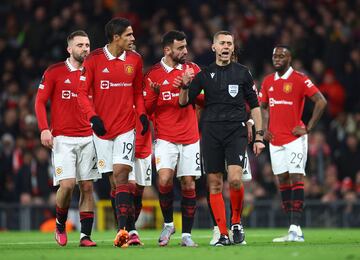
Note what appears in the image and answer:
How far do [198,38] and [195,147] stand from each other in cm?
1140

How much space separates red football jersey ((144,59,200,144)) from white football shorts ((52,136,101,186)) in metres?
0.88

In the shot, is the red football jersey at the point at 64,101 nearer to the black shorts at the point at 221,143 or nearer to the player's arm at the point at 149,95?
the player's arm at the point at 149,95

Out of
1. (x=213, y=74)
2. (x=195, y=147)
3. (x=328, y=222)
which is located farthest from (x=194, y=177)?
(x=328, y=222)

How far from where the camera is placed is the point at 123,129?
13.9 metres

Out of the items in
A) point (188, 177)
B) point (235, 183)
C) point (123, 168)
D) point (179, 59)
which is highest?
Answer: point (179, 59)

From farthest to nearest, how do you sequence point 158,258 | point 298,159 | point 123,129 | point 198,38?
point 198,38 → point 298,159 → point 123,129 → point 158,258

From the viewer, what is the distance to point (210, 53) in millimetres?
25141

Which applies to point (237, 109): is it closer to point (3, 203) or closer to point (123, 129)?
point (123, 129)

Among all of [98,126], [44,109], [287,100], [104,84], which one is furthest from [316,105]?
[98,126]

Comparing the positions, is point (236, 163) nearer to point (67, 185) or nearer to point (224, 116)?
point (224, 116)

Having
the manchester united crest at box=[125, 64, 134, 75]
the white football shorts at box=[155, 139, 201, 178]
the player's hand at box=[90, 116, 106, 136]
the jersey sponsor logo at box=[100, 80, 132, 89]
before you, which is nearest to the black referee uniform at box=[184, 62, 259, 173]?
the white football shorts at box=[155, 139, 201, 178]

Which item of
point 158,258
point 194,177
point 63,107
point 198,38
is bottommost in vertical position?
point 158,258

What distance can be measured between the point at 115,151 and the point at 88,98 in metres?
0.70

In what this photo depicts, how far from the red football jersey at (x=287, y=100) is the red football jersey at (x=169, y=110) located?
2069 mm
